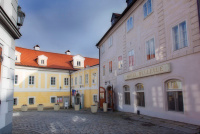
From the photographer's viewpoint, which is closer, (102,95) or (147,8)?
(147,8)

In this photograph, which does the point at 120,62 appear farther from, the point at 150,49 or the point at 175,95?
the point at 175,95

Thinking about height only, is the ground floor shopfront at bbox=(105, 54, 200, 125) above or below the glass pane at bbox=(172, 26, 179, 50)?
→ below

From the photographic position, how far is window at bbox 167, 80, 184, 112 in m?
10.1

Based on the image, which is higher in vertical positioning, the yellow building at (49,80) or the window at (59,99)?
the yellow building at (49,80)

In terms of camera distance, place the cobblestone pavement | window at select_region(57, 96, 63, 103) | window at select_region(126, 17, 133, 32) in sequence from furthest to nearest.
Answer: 1. window at select_region(57, 96, 63, 103)
2. window at select_region(126, 17, 133, 32)
3. the cobblestone pavement

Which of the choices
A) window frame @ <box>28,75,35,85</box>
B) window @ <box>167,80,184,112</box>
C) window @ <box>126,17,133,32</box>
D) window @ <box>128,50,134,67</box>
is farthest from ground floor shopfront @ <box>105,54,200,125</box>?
window frame @ <box>28,75,35,85</box>

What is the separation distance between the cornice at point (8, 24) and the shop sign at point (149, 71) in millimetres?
8418

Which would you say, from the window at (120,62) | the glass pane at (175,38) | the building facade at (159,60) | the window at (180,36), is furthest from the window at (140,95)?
the window at (180,36)

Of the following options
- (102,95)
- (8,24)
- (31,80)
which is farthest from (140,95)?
(31,80)

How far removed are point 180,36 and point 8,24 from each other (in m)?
8.83

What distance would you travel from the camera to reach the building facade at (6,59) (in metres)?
6.54

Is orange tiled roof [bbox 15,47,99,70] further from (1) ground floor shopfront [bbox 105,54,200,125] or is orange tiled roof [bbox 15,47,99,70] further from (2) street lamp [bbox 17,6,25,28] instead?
(2) street lamp [bbox 17,6,25,28]

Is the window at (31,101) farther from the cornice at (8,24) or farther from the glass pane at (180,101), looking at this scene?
the glass pane at (180,101)

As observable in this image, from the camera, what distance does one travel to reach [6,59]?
706cm
